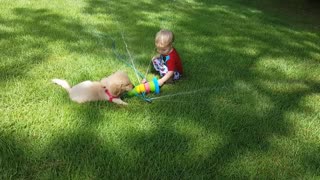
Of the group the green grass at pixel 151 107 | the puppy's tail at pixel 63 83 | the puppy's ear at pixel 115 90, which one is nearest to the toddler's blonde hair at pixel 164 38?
the green grass at pixel 151 107

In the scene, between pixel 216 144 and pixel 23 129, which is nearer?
pixel 23 129

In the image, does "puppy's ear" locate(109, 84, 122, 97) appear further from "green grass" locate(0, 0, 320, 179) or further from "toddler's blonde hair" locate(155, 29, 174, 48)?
"toddler's blonde hair" locate(155, 29, 174, 48)

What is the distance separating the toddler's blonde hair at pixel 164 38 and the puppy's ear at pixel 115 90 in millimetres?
991

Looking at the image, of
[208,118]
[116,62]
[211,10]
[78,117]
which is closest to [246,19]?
[211,10]

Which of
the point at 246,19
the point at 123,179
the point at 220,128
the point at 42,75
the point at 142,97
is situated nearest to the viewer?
the point at 123,179

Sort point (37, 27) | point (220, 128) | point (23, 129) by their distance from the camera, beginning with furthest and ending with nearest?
point (37, 27)
point (220, 128)
point (23, 129)

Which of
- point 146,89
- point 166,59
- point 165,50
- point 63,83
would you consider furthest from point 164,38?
point 63,83

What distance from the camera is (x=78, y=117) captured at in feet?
11.3

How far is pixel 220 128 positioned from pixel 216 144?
1.00 ft

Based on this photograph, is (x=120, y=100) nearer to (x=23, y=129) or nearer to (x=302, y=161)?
(x=23, y=129)

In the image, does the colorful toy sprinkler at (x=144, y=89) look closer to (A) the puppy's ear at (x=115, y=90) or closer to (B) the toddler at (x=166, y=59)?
(B) the toddler at (x=166, y=59)

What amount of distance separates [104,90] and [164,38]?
1077mm

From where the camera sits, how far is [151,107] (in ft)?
12.6

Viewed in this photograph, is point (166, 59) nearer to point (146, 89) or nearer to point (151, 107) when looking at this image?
point (146, 89)
